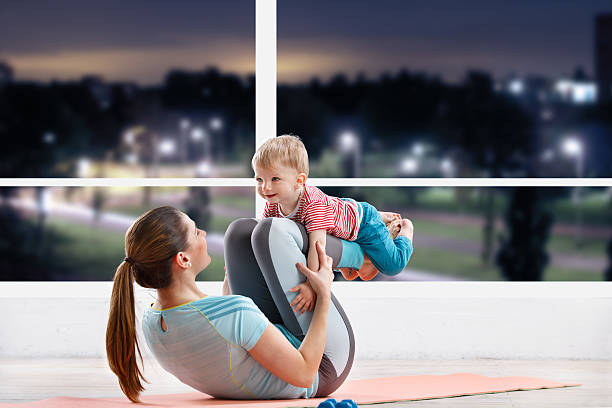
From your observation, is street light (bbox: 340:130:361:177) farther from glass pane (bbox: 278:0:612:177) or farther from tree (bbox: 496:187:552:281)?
tree (bbox: 496:187:552:281)

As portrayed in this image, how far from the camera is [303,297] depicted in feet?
5.15

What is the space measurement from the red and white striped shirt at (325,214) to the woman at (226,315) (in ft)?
0.28

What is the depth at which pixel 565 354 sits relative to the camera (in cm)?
286

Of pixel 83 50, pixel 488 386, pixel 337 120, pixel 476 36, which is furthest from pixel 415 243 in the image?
pixel 488 386

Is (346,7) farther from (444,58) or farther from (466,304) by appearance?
(466,304)

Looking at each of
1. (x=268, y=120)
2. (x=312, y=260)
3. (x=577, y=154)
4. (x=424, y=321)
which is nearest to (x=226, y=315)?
(x=312, y=260)

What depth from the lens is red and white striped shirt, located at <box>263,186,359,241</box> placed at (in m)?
1.71

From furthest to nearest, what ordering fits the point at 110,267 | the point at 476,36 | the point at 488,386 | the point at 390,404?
the point at 110,267 → the point at 476,36 → the point at 488,386 → the point at 390,404

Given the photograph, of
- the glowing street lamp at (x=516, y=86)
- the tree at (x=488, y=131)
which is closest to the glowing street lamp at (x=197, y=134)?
the tree at (x=488, y=131)

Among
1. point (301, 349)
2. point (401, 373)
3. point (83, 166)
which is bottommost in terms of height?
point (401, 373)

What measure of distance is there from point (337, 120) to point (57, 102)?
419 cm

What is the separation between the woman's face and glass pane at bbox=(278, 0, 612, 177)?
8574 mm

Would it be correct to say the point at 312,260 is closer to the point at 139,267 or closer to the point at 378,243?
the point at 378,243

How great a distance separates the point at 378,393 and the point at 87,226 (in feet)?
31.8
